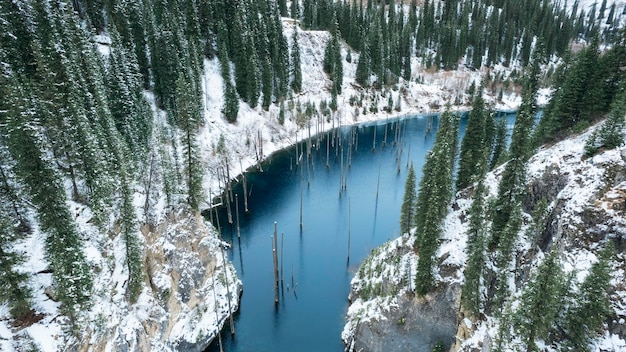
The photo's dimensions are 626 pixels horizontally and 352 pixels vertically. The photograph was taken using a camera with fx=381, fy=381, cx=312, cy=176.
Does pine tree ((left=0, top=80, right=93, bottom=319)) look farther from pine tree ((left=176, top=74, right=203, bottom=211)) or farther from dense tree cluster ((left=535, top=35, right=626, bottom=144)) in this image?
dense tree cluster ((left=535, top=35, right=626, bottom=144))

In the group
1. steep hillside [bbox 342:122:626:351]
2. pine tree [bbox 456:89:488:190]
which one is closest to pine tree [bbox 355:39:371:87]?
pine tree [bbox 456:89:488:190]

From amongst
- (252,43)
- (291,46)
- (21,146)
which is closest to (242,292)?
(21,146)

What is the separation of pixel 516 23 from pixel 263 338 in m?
186

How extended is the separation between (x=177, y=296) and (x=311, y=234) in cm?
2784

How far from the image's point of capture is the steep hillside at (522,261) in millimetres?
29281

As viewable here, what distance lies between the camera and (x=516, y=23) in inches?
6890

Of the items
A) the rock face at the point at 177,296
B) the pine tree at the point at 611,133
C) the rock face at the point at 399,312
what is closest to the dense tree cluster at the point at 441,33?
the rock face at the point at 399,312

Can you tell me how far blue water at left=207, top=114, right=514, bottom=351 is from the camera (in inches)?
1843

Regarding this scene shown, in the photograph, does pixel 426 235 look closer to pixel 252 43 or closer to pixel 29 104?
pixel 29 104

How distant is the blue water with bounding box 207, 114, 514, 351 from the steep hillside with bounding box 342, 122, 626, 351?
6.02 meters

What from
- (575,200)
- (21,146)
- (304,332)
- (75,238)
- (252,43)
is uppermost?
(252,43)

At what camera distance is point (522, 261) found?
115ft

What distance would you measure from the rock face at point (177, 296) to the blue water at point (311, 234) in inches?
129

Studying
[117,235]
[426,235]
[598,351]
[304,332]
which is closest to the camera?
[598,351]
